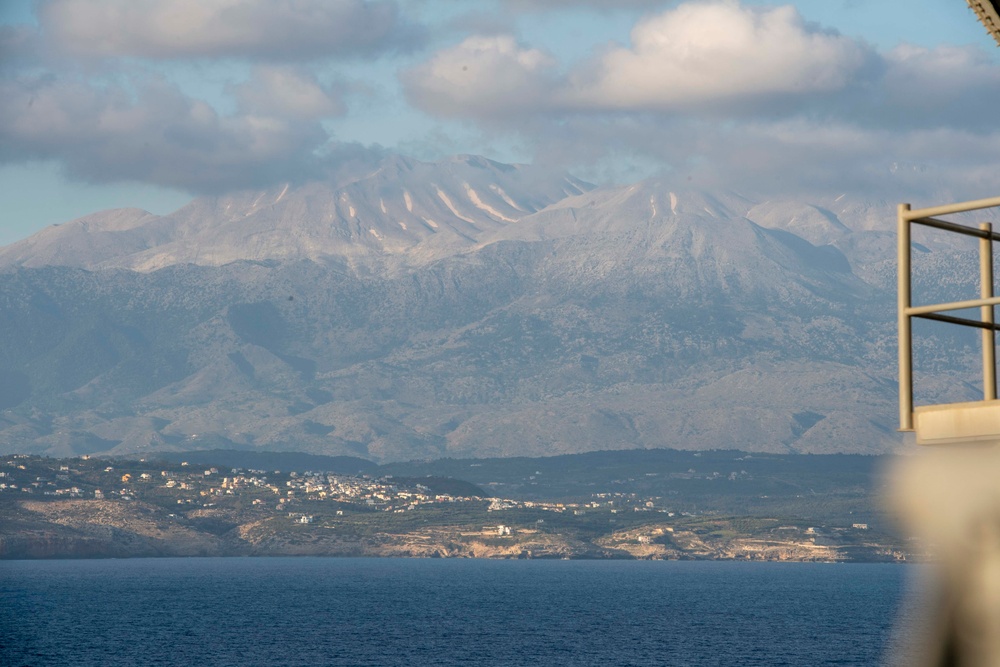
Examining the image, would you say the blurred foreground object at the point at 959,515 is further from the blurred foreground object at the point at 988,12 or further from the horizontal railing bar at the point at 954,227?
the blurred foreground object at the point at 988,12

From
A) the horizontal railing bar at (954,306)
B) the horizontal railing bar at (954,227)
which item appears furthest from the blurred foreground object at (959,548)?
the horizontal railing bar at (954,227)

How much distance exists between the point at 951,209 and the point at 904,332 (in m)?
1.38

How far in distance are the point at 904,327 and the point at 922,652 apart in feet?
11.6

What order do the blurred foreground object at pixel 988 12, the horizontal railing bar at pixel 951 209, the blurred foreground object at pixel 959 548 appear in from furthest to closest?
the blurred foreground object at pixel 988 12
the horizontal railing bar at pixel 951 209
the blurred foreground object at pixel 959 548

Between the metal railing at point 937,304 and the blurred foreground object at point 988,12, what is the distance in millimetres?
3117

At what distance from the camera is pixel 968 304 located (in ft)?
50.6

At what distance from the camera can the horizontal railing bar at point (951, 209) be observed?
15281 millimetres

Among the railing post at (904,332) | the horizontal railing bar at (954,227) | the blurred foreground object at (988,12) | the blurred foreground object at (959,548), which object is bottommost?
the blurred foreground object at (959,548)

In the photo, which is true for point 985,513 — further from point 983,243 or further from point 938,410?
point 983,243

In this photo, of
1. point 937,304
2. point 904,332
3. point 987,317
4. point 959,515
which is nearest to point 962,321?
point 987,317

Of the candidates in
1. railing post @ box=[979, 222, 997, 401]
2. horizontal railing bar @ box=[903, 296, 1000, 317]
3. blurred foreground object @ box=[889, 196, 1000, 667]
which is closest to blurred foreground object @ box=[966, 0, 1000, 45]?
railing post @ box=[979, 222, 997, 401]

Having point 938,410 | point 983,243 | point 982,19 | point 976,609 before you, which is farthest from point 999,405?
point 982,19

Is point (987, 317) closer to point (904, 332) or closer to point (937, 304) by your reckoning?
point (904, 332)

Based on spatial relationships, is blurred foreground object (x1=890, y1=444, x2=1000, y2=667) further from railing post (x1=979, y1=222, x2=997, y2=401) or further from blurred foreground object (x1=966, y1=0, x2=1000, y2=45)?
blurred foreground object (x1=966, y1=0, x2=1000, y2=45)
